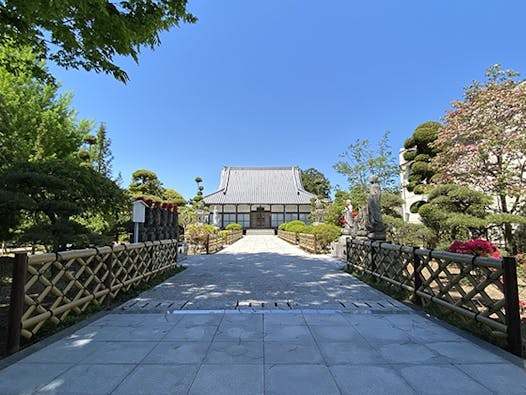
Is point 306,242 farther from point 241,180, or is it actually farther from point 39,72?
point 241,180

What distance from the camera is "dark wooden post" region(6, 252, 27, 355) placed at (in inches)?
107

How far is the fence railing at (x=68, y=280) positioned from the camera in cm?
281

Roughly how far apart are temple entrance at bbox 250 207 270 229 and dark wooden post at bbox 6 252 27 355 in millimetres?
29723

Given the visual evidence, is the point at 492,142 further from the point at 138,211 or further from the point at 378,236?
the point at 138,211

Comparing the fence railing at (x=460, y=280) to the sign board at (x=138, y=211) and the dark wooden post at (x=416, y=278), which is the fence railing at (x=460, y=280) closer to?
the dark wooden post at (x=416, y=278)

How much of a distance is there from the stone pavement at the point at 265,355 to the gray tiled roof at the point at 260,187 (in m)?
26.2

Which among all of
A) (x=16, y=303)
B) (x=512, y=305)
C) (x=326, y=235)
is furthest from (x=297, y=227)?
(x=16, y=303)

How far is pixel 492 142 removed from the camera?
8.59 m

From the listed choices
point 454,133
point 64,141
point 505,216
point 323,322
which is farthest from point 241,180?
point 323,322

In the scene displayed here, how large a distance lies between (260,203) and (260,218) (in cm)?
197

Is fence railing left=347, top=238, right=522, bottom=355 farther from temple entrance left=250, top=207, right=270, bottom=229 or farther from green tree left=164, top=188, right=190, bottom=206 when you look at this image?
temple entrance left=250, top=207, right=270, bottom=229

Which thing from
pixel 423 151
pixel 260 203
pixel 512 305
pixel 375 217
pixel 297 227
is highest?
pixel 423 151

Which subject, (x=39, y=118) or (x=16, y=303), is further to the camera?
(x=39, y=118)

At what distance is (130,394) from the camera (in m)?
1.97
